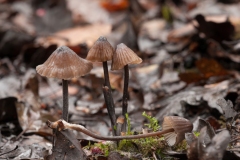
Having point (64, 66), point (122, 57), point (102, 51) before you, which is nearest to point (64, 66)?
point (64, 66)

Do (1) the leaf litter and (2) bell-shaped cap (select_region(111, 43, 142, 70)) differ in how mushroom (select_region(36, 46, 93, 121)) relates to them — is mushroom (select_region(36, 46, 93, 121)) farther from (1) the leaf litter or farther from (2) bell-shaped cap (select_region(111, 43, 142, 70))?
(1) the leaf litter

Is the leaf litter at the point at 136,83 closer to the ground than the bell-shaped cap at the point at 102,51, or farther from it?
closer to the ground

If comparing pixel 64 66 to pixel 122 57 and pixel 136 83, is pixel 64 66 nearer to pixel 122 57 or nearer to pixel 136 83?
pixel 122 57

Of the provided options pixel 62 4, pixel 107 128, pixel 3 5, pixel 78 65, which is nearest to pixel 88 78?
pixel 107 128

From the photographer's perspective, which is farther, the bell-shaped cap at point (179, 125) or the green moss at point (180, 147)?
the green moss at point (180, 147)

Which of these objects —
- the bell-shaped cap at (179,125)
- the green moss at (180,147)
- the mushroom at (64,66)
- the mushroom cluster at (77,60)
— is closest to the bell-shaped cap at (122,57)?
the mushroom cluster at (77,60)

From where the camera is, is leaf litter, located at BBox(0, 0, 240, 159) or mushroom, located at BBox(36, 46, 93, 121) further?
leaf litter, located at BBox(0, 0, 240, 159)

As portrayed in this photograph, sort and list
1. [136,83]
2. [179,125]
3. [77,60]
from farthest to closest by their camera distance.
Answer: [136,83] < [77,60] < [179,125]

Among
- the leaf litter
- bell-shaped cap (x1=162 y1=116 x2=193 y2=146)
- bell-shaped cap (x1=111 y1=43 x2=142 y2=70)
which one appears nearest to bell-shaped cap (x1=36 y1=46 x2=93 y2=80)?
bell-shaped cap (x1=111 y1=43 x2=142 y2=70)

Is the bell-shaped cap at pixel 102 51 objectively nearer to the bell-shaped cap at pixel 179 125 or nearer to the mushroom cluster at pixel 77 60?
the mushroom cluster at pixel 77 60
